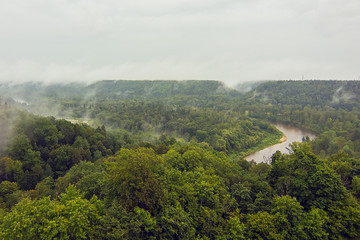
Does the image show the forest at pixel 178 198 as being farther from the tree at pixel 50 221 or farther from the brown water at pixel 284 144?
the brown water at pixel 284 144

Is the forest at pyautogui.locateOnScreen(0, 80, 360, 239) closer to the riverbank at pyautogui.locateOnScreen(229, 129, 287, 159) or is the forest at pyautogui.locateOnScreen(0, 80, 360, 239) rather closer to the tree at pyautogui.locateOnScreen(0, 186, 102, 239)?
the tree at pyautogui.locateOnScreen(0, 186, 102, 239)

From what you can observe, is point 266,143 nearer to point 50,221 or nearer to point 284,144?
point 284,144

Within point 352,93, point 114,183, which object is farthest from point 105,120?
point 352,93

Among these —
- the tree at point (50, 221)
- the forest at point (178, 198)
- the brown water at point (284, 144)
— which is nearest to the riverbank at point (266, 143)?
the brown water at point (284, 144)

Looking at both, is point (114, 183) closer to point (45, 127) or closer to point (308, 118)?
point (45, 127)

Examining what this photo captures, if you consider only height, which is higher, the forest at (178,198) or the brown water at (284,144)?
the forest at (178,198)

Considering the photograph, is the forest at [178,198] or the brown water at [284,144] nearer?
the forest at [178,198]

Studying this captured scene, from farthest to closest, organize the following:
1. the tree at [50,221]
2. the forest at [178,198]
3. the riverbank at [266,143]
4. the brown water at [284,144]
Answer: the riverbank at [266,143] < the brown water at [284,144] < the forest at [178,198] < the tree at [50,221]

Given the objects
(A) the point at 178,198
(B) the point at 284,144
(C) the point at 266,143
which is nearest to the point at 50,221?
(A) the point at 178,198

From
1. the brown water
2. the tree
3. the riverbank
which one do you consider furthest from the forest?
the brown water
